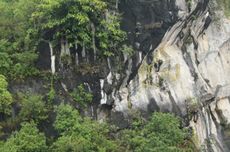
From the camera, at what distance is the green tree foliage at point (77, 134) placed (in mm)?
14641

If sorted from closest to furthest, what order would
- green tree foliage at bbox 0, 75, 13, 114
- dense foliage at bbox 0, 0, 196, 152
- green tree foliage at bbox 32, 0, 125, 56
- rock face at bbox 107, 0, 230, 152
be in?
dense foliage at bbox 0, 0, 196, 152, green tree foliage at bbox 0, 75, 13, 114, rock face at bbox 107, 0, 230, 152, green tree foliage at bbox 32, 0, 125, 56

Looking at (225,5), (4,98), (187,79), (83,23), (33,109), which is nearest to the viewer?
(4,98)

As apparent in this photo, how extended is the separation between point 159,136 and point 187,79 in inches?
118

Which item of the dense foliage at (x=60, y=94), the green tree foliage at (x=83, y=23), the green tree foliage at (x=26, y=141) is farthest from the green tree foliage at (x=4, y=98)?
the green tree foliage at (x=83, y=23)

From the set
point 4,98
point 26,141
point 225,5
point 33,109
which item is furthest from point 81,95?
point 225,5

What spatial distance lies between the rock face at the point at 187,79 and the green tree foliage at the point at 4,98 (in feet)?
10.8

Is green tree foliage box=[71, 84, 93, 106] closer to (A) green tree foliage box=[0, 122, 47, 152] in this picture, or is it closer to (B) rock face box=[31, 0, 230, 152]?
(B) rock face box=[31, 0, 230, 152]

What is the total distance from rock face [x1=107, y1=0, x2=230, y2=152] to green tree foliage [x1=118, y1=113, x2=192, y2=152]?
102cm

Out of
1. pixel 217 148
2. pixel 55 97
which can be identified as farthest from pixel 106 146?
pixel 217 148

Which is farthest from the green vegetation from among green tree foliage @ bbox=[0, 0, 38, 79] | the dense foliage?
green tree foliage @ bbox=[0, 0, 38, 79]

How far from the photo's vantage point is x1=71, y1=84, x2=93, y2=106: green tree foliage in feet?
55.7

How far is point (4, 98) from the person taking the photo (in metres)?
15.8

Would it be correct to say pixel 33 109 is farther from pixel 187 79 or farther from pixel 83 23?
pixel 187 79

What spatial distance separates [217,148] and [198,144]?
722 millimetres
